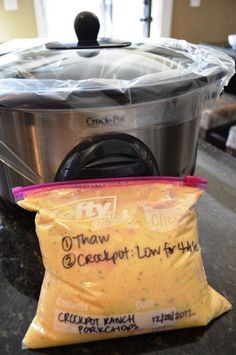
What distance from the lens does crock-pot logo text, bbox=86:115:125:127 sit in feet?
1.42

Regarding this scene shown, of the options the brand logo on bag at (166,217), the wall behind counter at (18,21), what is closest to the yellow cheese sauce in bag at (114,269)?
the brand logo on bag at (166,217)

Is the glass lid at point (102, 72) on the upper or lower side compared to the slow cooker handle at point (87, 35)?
lower

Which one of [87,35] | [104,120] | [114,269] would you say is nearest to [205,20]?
[87,35]

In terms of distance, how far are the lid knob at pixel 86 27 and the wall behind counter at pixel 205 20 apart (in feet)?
7.05

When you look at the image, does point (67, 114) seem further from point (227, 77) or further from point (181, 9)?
point (181, 9)

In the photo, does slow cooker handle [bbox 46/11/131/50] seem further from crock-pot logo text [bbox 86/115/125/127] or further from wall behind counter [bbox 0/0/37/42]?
wall behind counter [bbox 0/0/37/42]

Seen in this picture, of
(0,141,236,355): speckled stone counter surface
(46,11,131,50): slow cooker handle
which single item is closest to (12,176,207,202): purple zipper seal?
(0,141,236,355): speckled stone counter surface

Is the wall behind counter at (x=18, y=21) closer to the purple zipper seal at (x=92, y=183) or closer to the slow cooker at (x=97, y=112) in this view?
the slow cooker at (x=97, y=112)

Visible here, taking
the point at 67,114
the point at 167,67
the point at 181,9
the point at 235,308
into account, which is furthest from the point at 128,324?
the point at 181,9

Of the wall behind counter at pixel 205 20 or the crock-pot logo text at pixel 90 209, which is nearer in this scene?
the crock-pot logo text at pixel 90 209

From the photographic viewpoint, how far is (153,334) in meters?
0.40

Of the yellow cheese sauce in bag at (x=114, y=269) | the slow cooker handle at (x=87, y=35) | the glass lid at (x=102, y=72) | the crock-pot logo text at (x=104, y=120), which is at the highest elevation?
the slow cooker handle at (x=87, y=35)

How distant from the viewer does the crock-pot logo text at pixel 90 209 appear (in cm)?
39

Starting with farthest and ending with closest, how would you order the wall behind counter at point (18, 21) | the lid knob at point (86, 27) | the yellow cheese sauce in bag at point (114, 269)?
the wall behind counter at point (18, 21)
the lid knob at point (86, 27)
the yellow cheese sauce in bag at point (114, 269)
